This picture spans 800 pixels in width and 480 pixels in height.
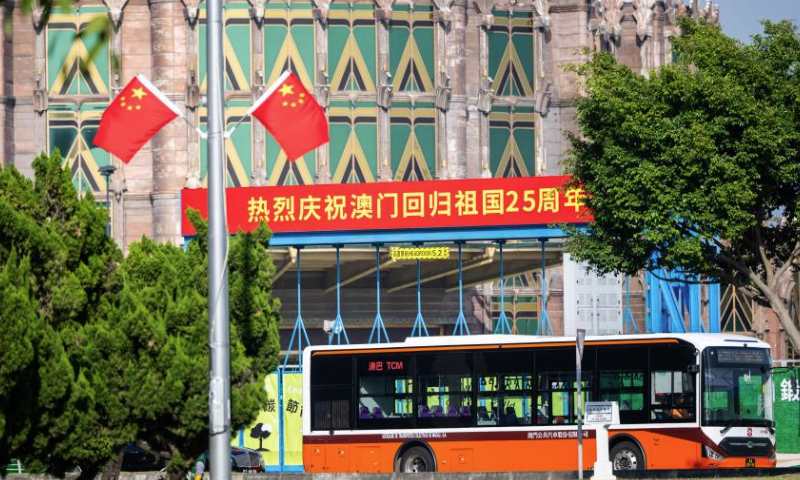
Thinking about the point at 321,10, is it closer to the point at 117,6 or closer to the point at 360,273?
the point at 117,6

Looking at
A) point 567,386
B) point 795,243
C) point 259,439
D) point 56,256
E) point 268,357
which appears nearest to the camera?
point 56,256

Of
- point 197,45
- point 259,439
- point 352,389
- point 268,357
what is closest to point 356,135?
point 197,45

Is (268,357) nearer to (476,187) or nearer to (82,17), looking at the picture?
(476,187)

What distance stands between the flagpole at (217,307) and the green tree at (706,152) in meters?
17.7

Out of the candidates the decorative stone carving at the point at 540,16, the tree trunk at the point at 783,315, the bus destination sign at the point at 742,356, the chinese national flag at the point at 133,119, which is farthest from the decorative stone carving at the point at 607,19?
the chinese national flag at the point at 133,119

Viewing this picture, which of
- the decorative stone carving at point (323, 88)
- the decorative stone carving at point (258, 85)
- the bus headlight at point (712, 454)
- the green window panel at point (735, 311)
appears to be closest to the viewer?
the bus headlight at point (712, 454)

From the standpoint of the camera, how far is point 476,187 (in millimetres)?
47656

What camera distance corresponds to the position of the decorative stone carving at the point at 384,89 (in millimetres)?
62031

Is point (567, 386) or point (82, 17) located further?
point (82, 17)

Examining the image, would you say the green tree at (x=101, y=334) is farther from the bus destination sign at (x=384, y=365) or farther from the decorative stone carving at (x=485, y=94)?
the decorative stone carving at (x=485, y=94)

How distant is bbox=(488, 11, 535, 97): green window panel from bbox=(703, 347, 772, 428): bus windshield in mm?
34726

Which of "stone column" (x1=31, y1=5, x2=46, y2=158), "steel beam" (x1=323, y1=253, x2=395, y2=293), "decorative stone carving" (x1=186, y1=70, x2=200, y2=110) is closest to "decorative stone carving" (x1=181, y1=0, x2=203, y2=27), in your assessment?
"decorative stone carving" (x1=186, y1=70, x2=200, y2=110)

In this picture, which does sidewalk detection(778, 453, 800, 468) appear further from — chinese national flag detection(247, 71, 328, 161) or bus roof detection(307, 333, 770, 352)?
chinese national flag detection(247, 71, 328, 161)

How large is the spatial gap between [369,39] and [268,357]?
41.8 meters
